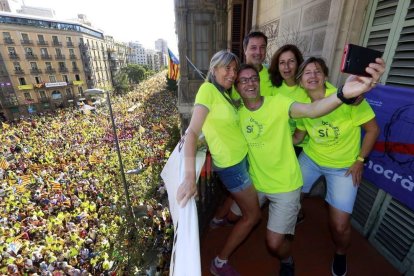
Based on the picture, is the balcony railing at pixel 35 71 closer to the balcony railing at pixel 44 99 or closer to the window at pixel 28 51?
the window at pixel 28 51

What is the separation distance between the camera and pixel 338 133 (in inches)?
90.4

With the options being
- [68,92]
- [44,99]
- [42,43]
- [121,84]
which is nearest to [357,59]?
[44,99]

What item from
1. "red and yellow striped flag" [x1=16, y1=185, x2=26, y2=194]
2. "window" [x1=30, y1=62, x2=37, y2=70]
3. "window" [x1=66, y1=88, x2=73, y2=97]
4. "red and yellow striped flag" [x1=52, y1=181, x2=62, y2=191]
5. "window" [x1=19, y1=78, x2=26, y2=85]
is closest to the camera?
"red and yellow striped flag" [x1=16, y1=185, x2=26, y2=194]

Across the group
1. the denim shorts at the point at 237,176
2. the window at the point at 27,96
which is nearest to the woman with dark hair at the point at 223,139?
the denim shorts at the point at 237,176

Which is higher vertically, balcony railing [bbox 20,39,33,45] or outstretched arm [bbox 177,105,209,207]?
balcony railing [bbox 20,39,33,45]

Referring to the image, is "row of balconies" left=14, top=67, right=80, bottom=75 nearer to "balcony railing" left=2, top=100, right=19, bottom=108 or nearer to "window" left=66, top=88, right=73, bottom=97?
"window" left=66, top=88, right=73, bottom=97

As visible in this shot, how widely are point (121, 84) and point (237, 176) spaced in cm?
6105

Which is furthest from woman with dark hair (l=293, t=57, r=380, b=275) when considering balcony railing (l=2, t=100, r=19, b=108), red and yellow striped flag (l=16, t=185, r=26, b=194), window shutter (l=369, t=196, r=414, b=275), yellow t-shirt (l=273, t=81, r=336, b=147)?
balcony railing (l=2, t=100, r=19, b=108)

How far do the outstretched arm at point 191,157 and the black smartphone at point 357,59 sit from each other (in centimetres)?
107

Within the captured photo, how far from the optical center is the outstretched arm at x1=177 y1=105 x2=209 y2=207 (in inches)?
68.4

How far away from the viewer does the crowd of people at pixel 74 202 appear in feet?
26.2

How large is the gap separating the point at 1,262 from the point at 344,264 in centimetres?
1039

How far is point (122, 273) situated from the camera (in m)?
7.66

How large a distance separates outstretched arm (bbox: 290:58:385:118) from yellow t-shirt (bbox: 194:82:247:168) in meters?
0.54
